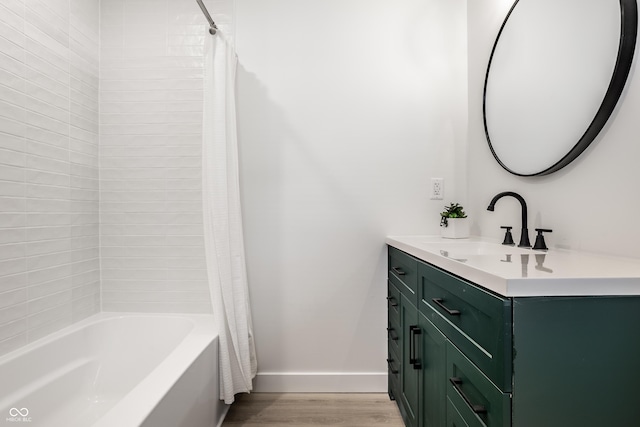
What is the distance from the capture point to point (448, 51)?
1.98m

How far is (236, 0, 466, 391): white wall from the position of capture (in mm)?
1952

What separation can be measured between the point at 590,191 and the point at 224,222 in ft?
4.82

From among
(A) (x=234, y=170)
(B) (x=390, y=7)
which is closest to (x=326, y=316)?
(A) (x=234, y=170)

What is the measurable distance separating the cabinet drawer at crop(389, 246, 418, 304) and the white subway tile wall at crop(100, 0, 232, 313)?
1115 millimetres

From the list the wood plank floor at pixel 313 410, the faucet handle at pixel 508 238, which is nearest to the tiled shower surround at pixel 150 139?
the wood plank floor at pixel 313 410

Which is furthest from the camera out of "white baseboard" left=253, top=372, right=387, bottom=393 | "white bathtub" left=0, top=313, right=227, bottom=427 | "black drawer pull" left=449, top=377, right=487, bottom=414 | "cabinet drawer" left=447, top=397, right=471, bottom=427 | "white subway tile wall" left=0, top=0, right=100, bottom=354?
"white baseboard" left=253, top=372, right=387, bottom=393

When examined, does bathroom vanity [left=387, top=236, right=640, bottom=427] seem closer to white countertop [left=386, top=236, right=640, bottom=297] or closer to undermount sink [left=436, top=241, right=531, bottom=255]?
white countertop [left=386, top=236, right=640, bottom=297]

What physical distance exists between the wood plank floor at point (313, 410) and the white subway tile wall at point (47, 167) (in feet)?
3.33

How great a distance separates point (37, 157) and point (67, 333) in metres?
0.84

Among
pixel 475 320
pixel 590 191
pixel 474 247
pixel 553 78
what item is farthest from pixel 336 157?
pixel 475 320

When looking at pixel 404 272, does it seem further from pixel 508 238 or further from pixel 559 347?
pixel 559 347

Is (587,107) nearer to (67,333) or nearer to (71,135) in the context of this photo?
(71,135)

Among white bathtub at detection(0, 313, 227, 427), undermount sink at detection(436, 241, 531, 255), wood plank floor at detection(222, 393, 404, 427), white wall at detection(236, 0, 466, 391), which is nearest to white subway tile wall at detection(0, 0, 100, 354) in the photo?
white bathtub at detection(0, 313, 227, 427)

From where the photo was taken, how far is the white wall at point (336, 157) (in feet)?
6.40
